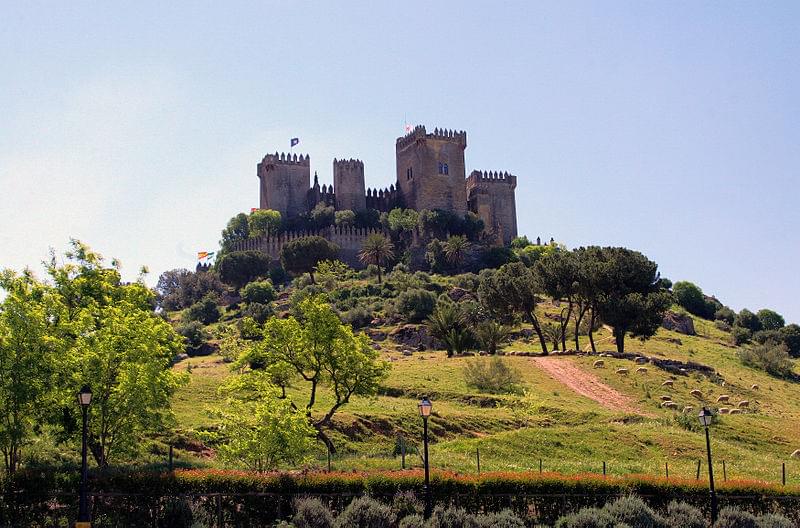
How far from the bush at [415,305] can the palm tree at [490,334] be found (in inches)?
589

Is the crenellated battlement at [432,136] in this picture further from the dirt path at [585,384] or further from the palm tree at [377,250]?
the dirt path at [585,384]

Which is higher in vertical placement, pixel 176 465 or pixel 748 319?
pixel 748 319

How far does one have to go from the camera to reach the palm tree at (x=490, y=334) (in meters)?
68.1

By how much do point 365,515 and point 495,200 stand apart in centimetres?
10903

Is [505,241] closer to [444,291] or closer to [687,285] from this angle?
[687,285]

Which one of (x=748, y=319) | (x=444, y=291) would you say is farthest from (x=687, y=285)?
(x=444, y=291)

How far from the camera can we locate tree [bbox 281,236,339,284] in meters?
108

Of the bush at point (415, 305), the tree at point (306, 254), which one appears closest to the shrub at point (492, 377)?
the bush at point (415, 305)

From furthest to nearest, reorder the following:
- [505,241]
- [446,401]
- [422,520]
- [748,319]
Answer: [505,241] < [748,319] < [446,401] < [422,520]

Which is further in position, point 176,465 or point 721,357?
point 721,357

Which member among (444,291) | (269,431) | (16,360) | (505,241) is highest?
(505,241)

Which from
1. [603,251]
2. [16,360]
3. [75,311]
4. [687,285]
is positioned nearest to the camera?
[16,360]

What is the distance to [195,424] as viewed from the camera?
1465 inches

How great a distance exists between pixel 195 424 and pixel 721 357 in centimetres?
5143
